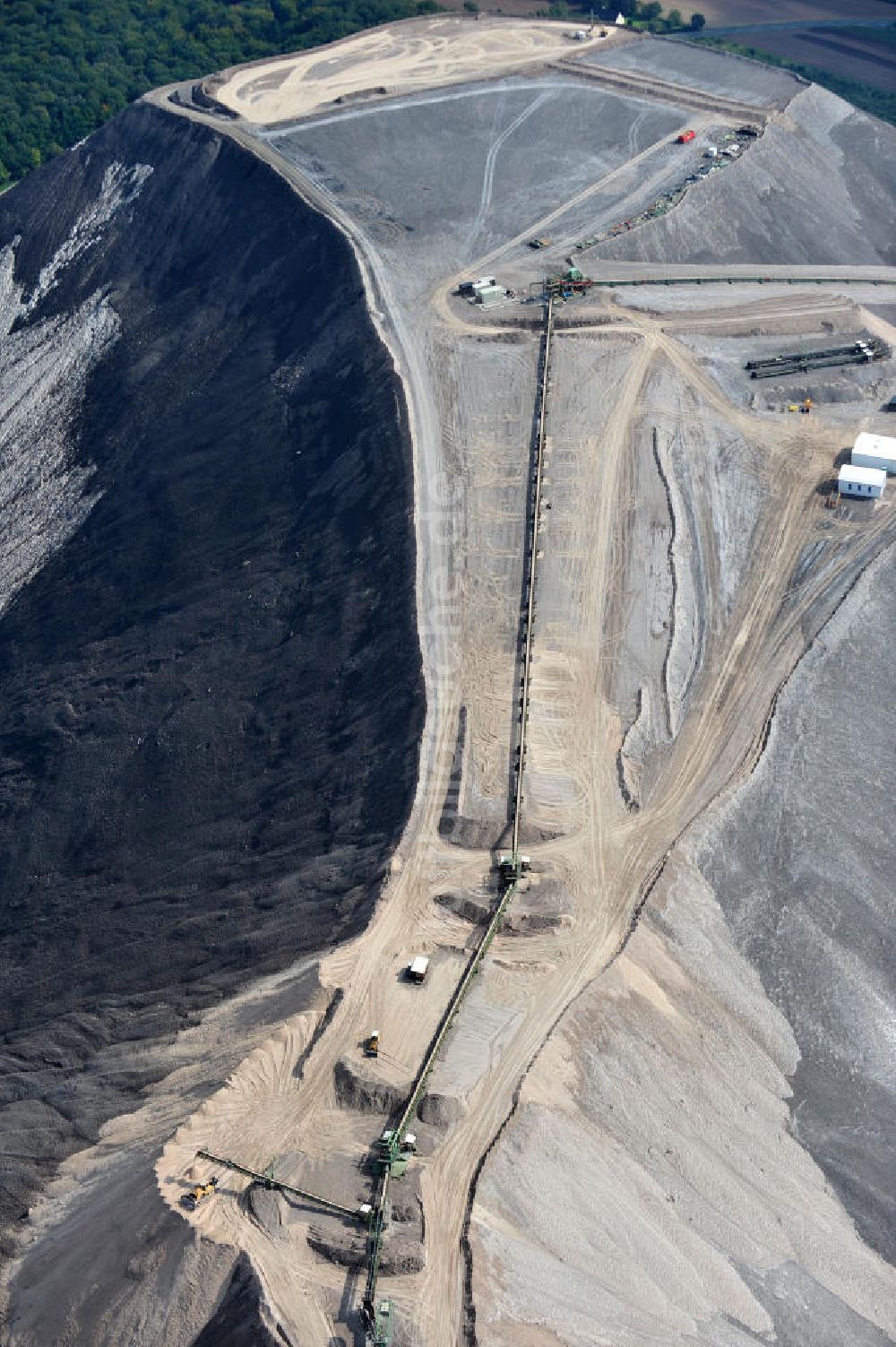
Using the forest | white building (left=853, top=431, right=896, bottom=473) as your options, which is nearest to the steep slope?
white building (left=853, top=431, right=896, bottom=473)

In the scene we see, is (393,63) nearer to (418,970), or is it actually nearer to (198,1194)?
(418,970)

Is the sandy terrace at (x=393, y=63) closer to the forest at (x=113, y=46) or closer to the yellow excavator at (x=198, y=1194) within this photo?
the forest at (x=113, y=46)

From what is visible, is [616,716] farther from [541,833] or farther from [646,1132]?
[646,1132]

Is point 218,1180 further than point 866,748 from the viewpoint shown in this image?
No

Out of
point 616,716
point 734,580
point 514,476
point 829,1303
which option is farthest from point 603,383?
point 829,1303

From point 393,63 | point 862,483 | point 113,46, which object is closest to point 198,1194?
point 862,483

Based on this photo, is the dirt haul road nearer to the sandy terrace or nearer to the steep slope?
the steep slope
